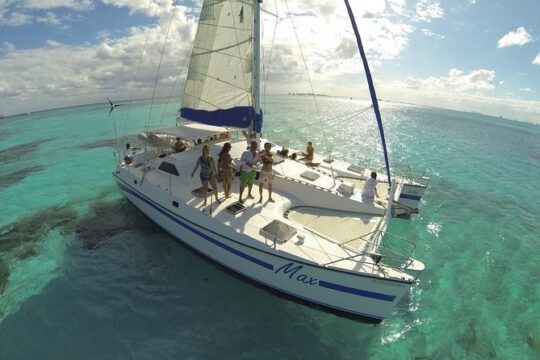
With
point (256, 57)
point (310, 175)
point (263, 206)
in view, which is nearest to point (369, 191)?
point (310, 175)

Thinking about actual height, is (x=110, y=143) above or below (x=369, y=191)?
below

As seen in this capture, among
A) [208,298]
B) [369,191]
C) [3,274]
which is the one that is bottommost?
[3,274]

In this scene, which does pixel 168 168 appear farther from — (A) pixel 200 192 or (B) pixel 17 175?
(B) pixel 17 175

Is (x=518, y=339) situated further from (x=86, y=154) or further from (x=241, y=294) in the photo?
(x=86, y=154)

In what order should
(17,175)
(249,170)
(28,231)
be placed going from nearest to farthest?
(249,170) < (28,231) < (17,175)

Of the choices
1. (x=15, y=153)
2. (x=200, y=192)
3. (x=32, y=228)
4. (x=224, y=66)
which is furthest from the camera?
(x=15, y=153)

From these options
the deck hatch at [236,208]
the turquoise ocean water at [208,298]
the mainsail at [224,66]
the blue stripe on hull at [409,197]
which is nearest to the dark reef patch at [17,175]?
the turquoise ocean water at [208,298]

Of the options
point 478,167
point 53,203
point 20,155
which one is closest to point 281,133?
point 478,167
